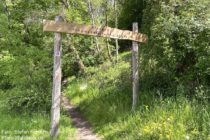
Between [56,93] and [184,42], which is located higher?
[184,42]

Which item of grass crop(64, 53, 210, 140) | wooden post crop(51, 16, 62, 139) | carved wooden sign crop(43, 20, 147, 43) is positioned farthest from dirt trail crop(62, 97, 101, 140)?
carved wooden sign crop(43, 20, 147, 43)

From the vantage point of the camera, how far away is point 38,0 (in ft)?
33.7

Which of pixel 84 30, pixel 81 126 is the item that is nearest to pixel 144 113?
pixel 84 30

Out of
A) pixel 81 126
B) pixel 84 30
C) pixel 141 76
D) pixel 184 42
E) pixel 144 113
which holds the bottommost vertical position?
pixel 81 126

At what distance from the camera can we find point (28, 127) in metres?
7.74

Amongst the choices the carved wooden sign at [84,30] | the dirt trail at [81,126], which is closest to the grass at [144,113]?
the dirt trail at [81,126]

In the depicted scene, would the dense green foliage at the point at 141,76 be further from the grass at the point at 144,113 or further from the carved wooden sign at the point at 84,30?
the carved wooden sign at the point at 84,30

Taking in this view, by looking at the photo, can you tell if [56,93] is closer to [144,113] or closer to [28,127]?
[28,127]

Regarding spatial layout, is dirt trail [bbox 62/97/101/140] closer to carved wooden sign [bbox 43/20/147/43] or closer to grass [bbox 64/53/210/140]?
grass [bbox 64/53/210/140]

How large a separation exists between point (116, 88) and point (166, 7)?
3.03 m

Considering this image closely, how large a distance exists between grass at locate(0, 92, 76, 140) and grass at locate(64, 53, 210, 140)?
2.89ft

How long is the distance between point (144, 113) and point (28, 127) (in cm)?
271

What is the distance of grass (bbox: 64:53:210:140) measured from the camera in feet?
19.9

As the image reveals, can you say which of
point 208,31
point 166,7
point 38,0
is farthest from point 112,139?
point 38,0
